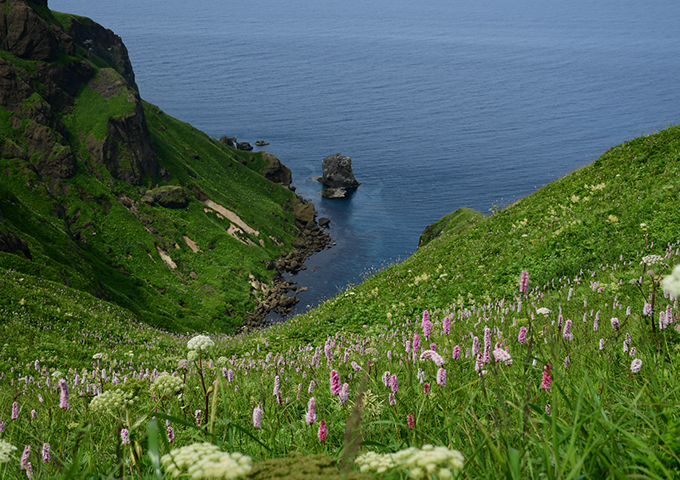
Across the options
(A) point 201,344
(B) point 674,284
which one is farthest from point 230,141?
(B) point 674,284

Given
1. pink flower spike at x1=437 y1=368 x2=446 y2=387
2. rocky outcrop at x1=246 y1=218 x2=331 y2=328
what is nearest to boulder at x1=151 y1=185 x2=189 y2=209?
rocky outcrop at x1=246 y1=218 x2=331 y2=328

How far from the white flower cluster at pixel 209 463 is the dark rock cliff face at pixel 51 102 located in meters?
95.6

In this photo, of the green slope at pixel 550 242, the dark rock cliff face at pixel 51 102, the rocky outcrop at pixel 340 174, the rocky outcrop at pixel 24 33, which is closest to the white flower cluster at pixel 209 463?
the green slope at pixel 550 242

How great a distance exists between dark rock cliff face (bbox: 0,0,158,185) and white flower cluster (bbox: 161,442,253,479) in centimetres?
9559

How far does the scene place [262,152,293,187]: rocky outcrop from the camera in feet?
527

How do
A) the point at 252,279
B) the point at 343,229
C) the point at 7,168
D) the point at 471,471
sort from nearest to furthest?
the point at 471,471
the point at 7,168
the point at 252,279
the point at 343,229

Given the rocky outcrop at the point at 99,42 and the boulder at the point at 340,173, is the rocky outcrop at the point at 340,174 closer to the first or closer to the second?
the boulder at the point at 340,173

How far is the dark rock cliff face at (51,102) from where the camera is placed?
93.3 meters

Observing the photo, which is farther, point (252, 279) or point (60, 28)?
point (60, 28)

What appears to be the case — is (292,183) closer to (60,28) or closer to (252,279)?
(252,279)

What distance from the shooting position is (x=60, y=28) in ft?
377

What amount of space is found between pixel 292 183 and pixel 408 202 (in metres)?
47.3

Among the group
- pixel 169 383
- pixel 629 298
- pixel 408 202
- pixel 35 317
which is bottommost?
pixel 408 202


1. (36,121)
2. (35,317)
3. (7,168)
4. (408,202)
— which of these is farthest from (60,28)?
(35,317)
